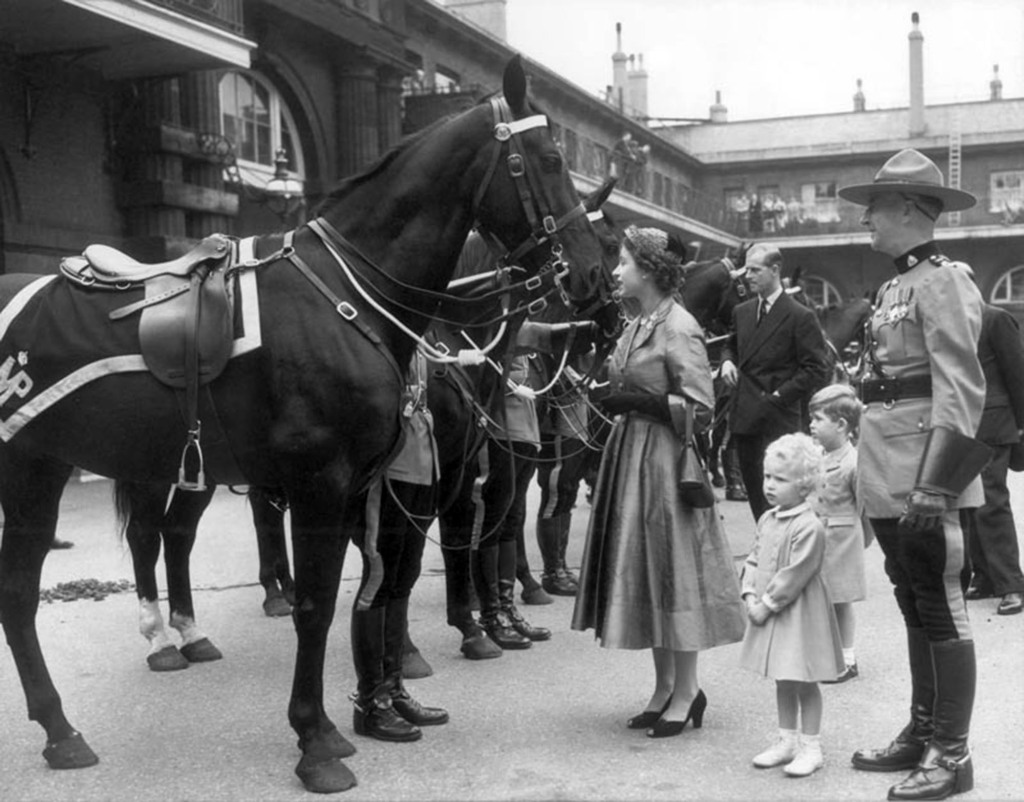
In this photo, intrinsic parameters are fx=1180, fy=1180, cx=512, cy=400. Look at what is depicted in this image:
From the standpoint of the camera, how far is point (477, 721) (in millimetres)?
4801

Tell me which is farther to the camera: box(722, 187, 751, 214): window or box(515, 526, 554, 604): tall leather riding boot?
box(722, 187, 751, 214): window

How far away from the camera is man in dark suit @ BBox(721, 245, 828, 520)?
7.24 m

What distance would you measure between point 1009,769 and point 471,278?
2.79 metres

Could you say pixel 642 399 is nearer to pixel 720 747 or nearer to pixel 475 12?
pixel 720 747

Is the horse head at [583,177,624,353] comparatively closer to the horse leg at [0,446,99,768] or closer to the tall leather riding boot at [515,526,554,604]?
the tall leather riding boot at [515,526,554,604]

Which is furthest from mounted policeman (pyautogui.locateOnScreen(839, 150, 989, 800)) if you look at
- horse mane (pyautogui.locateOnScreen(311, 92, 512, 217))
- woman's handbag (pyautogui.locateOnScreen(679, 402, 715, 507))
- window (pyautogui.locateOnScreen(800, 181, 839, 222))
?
window (pyautogui.locateOnScreen(800, 181, 839, 222))

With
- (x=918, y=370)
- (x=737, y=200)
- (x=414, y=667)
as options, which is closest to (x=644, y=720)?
(x=414, y=667)

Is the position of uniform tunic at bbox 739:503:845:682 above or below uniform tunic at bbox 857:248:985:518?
below

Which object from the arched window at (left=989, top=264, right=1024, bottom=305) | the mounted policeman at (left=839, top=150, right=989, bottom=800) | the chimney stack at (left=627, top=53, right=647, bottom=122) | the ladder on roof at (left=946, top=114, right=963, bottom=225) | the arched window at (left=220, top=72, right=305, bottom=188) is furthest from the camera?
the chimney stack at (left=627, top=53, right=647, bottom=122)

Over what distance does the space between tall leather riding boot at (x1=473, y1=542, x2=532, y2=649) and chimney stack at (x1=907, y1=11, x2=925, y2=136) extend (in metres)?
42.5

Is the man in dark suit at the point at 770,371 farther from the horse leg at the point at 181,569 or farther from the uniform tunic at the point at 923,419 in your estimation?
the horse leg at the point at 181,569

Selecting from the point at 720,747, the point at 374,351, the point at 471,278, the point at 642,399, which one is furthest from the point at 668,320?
the point at 720,747

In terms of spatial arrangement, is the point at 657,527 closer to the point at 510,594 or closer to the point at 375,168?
the point at 375,168

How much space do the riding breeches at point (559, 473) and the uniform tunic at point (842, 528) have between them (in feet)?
6.47
